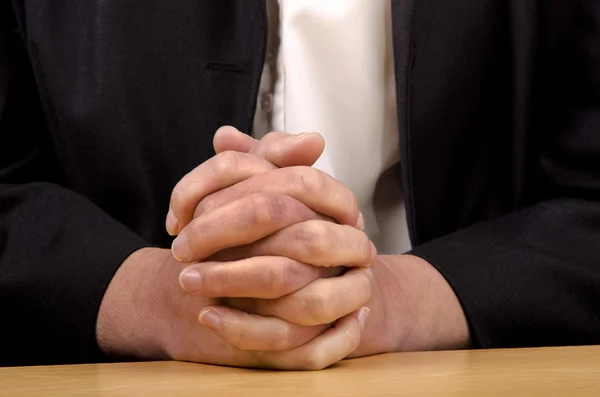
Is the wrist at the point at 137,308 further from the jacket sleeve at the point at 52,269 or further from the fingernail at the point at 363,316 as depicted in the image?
the fingernail at the point at 363,316

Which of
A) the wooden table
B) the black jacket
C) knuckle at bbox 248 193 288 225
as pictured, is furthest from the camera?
the black jacket

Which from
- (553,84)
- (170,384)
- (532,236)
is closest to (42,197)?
(170,384)

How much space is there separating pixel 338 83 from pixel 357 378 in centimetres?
59

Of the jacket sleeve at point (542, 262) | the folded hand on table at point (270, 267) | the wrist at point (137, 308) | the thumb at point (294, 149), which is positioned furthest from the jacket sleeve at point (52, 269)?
the jacket sleeve at point (542, 262)

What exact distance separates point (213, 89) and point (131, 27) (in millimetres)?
139

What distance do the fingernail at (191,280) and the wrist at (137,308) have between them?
9 centimetres

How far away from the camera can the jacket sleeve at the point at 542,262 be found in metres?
0.85

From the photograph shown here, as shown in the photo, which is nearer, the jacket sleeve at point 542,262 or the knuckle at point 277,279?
the knuckle at point 277,279

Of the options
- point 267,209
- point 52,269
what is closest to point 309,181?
point 267,209

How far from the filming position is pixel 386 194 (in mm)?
1197

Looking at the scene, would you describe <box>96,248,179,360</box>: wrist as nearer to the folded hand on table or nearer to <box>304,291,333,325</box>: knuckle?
the folded hand on table

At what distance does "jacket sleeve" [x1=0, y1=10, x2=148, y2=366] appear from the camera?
84 cm

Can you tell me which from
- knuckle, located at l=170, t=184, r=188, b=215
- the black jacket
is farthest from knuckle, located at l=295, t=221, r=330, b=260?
the black jacket

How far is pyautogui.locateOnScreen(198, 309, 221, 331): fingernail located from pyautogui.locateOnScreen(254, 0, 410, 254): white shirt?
497mm
